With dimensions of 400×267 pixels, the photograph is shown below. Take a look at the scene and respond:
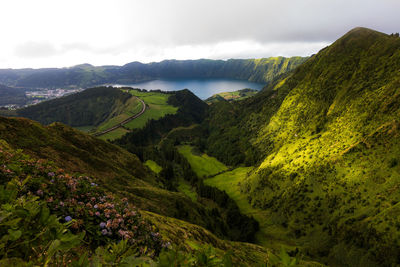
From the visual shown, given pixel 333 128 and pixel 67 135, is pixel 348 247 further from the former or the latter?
pixel 67 135

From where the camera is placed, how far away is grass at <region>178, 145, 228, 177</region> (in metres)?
136

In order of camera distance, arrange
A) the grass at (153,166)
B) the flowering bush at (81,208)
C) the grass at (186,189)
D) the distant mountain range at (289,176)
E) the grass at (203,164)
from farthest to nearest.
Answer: the grass at (203,164) < the grass at (153,166) < the grass at (186,189) < the distant mountain range at (289,176) < the flowering bush at (81,208)

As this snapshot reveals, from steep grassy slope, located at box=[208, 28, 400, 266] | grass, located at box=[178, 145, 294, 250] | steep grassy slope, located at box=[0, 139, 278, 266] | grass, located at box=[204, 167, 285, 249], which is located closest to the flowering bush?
steep grassy slope, located at box=[0, 139, 278, 266]

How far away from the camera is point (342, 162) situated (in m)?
70.2

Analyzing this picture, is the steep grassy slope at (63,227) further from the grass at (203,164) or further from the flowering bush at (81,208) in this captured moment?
the grass at (203,164)

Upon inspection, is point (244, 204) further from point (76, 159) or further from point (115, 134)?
point (115, 134)

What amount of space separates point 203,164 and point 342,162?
9262cm

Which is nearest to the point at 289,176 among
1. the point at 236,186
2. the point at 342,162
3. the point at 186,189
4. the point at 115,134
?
the point at 342,162

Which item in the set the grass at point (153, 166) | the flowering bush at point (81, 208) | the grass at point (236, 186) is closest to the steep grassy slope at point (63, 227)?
the flowering bush at point (81, 208)

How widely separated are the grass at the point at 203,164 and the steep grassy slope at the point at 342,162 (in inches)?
1232

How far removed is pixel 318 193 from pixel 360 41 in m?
122

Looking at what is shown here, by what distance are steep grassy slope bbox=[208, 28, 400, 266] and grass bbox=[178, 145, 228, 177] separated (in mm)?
31292

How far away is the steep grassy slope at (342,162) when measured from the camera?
163 feet

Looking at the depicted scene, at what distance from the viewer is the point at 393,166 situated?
185 ft
